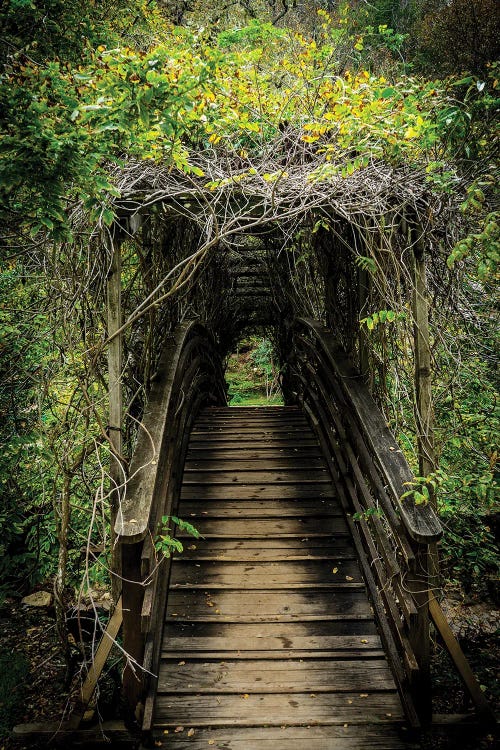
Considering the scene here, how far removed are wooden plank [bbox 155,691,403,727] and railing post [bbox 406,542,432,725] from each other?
14 cm

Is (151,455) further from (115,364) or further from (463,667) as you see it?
(463,667)

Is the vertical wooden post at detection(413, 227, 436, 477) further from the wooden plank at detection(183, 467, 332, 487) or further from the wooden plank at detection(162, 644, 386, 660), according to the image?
the wooden plank at detection(183, 467, 332, 487)

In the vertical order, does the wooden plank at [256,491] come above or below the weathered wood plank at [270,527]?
above

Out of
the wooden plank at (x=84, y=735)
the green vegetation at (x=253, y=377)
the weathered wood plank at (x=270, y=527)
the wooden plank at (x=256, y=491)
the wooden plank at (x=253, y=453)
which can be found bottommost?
the green vegetation at (x=253, y=377)

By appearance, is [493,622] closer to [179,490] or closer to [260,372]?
[179,490]

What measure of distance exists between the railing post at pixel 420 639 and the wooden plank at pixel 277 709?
14 cm

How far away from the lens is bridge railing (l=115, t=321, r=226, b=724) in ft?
9.06

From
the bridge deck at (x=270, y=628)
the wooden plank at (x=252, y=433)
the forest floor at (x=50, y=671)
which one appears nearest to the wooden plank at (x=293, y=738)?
the bridge deck at (x=270, y=628)

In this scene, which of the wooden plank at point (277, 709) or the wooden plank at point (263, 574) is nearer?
the wooden plank at point (277, 709)

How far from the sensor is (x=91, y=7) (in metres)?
5.23

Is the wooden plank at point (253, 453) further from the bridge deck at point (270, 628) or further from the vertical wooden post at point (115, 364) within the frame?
the vertical wooden post at point (115, 364)

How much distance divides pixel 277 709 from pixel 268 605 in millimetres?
686

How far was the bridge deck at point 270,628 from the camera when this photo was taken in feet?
8.84

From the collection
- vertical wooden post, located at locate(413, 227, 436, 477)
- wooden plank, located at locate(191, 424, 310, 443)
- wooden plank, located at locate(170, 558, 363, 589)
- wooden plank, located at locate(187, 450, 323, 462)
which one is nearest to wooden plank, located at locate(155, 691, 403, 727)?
wooden plank, located at locate(170, 558, 363, 589)
